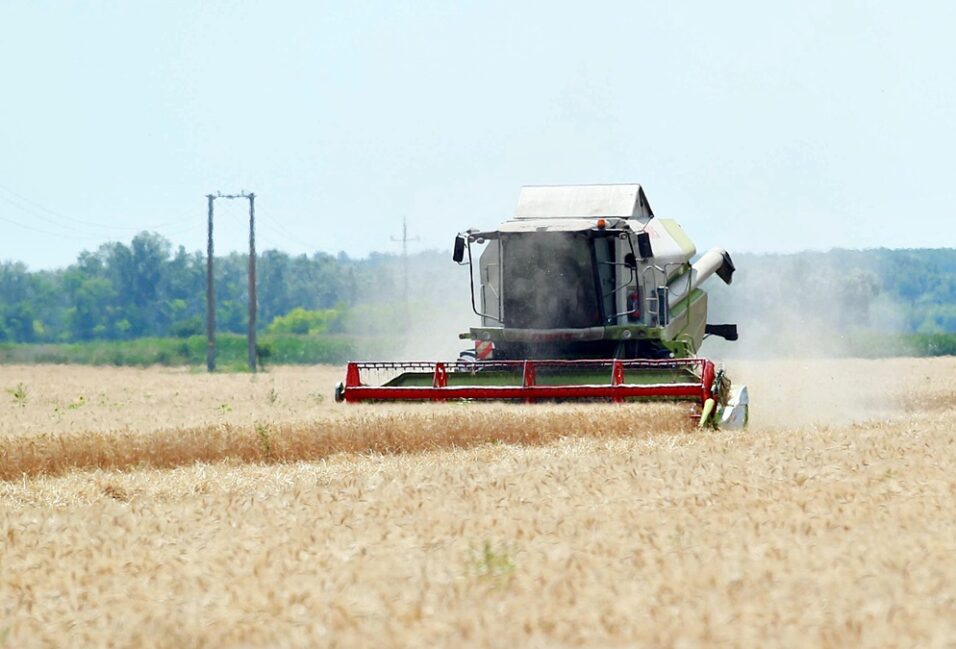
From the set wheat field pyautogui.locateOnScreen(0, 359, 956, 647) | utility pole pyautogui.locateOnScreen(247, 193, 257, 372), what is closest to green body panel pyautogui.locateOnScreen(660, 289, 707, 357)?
wheat field pyautogui.locateOnScreen(0, 359, 956, 647)

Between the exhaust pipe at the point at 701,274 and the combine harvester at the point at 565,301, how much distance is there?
0.21 feet

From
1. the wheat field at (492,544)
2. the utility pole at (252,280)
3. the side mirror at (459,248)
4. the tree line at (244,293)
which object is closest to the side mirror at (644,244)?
the side mirror at (459,248)

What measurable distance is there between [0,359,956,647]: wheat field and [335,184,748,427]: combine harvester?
3.21 m

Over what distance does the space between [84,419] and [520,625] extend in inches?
396

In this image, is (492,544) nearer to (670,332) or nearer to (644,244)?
(644,244)

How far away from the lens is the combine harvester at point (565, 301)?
51.3 feet

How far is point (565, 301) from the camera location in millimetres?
16531

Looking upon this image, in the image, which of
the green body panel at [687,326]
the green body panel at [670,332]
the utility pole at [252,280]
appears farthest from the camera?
the utility pole at [252,280]

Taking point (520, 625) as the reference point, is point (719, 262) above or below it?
above

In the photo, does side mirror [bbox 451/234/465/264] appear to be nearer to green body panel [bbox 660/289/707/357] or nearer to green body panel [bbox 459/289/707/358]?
green body panel [bbox 459/289/707/358]

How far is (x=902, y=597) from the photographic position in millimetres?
4484

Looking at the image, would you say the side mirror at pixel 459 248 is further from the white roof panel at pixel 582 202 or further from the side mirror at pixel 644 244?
the side mirror at pixel 644 244

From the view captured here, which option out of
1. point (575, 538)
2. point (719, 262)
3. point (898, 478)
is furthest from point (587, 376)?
point (575, 538)

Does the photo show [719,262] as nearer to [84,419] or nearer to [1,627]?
[84,419]
